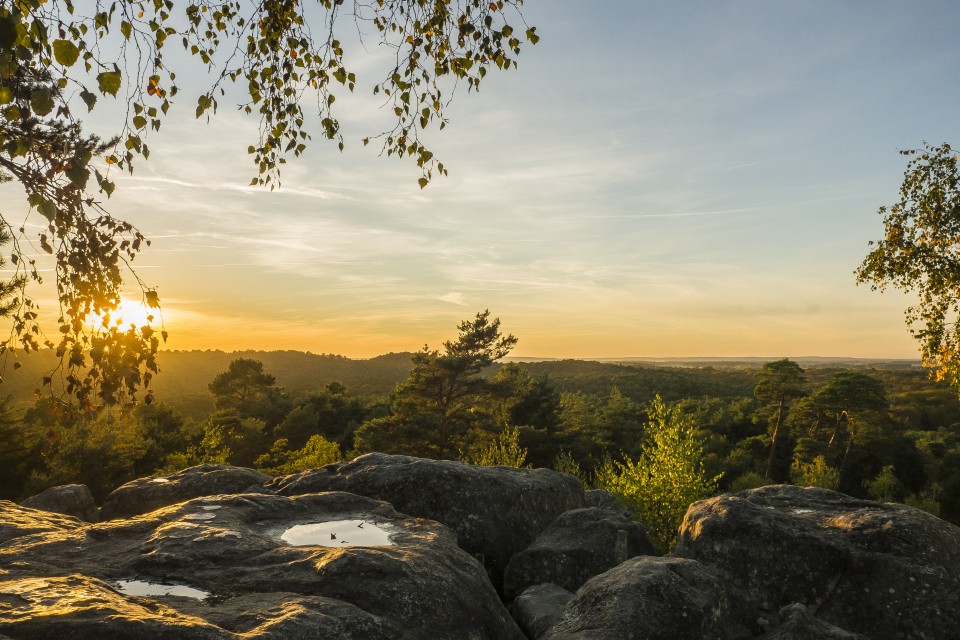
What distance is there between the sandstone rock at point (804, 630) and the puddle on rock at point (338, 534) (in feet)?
15.5

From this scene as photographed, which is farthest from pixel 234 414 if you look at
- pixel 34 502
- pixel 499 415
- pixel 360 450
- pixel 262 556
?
pixel 262 556

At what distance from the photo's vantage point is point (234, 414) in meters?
51.1

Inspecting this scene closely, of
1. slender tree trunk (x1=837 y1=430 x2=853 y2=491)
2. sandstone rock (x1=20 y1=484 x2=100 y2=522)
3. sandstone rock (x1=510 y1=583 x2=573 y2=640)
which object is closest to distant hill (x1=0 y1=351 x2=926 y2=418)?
slender tree trunk (x1=837 y1=430 x2=853 y2=491)

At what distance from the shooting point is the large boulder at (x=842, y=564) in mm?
7473

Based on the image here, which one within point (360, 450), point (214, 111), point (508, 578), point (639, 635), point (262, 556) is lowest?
point (360, 450)

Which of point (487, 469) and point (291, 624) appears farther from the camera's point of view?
point (487, 469)

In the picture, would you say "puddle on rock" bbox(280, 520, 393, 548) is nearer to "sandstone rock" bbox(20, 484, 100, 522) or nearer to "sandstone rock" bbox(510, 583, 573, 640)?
"sandstone rock" bbox(510, 583, 573, 640)

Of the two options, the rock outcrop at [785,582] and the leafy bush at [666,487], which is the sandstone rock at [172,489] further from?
the leafy bush at [666,487]

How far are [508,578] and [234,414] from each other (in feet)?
154

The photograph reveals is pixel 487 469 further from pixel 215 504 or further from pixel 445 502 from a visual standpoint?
pixel 215 504

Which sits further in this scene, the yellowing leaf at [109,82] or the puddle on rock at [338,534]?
the puddle on rock at [338,534]

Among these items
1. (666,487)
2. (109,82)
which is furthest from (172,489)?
(666,487)

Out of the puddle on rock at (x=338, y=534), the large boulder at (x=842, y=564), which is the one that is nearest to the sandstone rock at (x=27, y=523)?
the puddle on rock at (x=338, y=534)

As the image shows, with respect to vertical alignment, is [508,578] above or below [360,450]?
→ above
